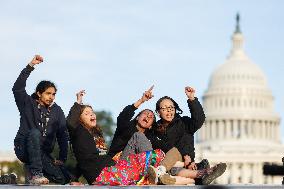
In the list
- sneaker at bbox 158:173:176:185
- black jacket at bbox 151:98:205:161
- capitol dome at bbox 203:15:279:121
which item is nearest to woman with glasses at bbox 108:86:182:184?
black jacket at bbox 151:98:205:161

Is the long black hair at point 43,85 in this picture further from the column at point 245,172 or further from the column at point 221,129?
the column at point 221,129

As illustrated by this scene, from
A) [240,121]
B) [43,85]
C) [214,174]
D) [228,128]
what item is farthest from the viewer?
[240,121]

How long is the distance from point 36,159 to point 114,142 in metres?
1.52

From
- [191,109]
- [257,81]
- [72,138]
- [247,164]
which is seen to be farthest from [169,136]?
[257,81]

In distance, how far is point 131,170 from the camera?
47.7 ft

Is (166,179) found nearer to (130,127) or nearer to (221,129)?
(130,127)

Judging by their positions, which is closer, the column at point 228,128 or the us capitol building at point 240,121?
the us capitol building at point 240,121

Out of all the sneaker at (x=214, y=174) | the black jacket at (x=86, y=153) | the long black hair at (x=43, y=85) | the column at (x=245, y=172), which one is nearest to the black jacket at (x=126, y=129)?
the black jacket at (x=86, y=153)

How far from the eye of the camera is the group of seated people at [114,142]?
1455cm

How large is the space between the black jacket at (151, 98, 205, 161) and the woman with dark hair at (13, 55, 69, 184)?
1483 mm

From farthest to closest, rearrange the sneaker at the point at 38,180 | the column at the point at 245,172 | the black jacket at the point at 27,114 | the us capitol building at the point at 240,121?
the us capitol building at the point at 240,121 → the column at the point at 245,172 → the black jacket at the point at 27,114 → the sneaker at the point at 38,180

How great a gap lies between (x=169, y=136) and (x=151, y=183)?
1.45m

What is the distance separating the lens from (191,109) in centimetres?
1565

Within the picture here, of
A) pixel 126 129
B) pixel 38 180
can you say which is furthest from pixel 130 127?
pixel 38 180
